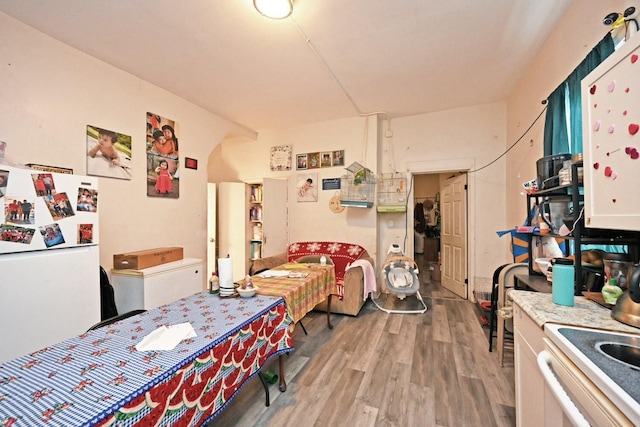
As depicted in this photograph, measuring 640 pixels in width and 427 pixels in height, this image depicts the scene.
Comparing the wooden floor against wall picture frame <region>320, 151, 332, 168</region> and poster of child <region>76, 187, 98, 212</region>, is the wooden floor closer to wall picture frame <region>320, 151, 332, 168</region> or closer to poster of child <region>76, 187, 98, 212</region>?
poster of child <region>76, 187, 98, 212</region>

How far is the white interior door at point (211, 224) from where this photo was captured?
4746mm

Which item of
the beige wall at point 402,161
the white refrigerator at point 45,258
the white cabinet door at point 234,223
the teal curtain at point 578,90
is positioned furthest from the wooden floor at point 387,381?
the white cabinet door at point 234,223

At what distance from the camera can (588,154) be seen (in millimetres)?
1196

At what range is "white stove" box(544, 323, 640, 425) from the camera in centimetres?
63

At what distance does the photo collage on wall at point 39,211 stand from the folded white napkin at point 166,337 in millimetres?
1297

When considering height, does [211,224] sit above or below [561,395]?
above

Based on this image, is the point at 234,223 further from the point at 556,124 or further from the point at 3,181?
the point at 556,124

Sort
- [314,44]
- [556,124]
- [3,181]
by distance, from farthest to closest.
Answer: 1. [314,44]
2. [556,124]
3. [3,181]

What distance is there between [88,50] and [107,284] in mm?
2279

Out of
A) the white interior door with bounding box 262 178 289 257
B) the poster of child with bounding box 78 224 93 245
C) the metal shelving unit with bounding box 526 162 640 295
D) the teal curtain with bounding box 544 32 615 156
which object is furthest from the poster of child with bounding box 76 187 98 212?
the teal curtain with bounding box 544 32 615 156

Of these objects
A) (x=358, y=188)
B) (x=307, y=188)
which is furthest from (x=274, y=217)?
(x=358, y=188)

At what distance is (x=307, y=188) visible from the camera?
4.62 m

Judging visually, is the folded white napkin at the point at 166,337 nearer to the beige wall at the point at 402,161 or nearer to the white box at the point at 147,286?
the white box at the point at 147,286

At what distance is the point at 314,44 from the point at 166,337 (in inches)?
102
